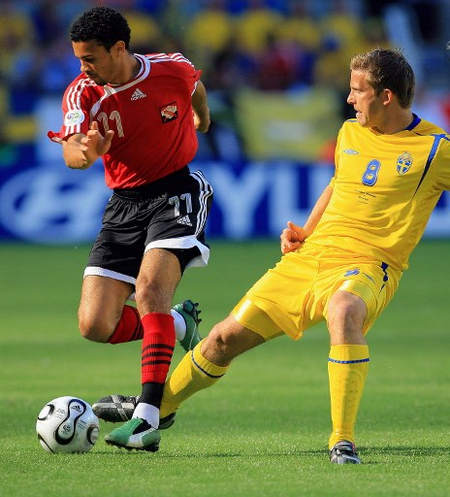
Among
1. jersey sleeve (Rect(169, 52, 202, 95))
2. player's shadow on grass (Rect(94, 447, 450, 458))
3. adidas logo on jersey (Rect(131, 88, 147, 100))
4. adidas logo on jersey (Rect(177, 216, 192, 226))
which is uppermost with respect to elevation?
jersey sleeve (Rect(169, 52, 202, 95))

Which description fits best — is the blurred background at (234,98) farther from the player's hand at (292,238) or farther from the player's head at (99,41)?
the player's hand at (292,238)

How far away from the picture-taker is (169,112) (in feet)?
23.5

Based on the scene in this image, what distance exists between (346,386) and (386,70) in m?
1.54

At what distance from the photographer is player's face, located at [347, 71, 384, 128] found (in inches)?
237

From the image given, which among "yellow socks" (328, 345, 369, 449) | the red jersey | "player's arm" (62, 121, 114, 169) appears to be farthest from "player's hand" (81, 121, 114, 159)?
"yellow socks" (328, 345, 369, 449)

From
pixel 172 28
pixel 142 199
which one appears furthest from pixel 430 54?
pixel 142 199

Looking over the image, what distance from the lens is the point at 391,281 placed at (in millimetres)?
5965

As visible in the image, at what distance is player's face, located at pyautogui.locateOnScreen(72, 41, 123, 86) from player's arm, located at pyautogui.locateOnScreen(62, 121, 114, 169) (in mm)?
493

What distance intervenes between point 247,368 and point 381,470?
13.2 feet

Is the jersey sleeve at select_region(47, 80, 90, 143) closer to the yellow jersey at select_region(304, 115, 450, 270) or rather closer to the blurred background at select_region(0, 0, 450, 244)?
the yellow jersey at select_region(304, 115, 450, 270)

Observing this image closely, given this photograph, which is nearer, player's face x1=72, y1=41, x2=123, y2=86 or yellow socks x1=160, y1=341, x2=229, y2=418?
yellow socks x1=160, y1=341, x2=229, y2=418

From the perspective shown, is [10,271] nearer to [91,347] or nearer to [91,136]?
[91,347]

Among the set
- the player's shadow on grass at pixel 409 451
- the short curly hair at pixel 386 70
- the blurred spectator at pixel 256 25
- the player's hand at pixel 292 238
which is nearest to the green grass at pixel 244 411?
the player's shadow on grass at pixel 409 451

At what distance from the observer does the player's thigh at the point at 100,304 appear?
7.11 m
